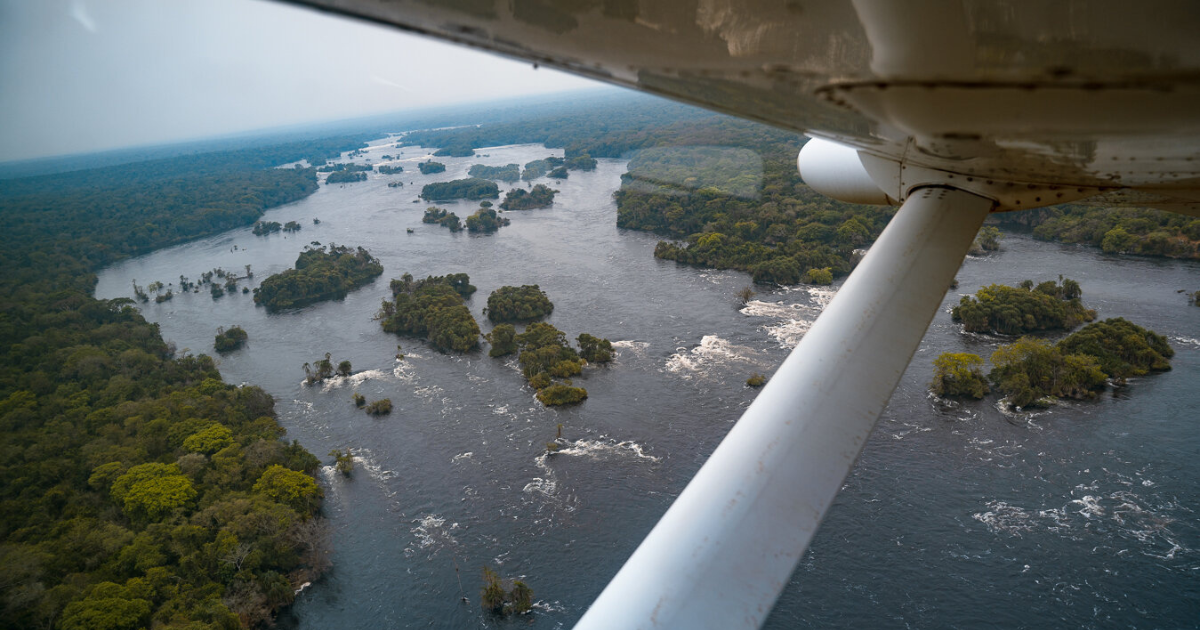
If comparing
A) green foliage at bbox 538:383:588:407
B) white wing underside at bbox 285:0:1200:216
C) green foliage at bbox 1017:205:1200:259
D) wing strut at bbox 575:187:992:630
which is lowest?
green foliage at bbox 538:383:588:407

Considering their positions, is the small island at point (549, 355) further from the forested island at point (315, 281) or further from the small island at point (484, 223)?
the small island at point (484, 223)

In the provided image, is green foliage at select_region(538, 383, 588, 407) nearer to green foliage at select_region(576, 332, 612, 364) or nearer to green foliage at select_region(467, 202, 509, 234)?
green foliage at select_region(576, 332, 612, 364)

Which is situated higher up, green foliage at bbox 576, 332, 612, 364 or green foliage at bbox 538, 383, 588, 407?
green foliage at bbox 576, 332, 612, 364

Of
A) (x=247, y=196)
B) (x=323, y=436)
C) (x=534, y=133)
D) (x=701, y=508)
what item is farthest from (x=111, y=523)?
(x=534, y=133)

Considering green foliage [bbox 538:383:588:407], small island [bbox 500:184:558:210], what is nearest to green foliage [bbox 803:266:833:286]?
green foliage [bbox 538:383:588:407]

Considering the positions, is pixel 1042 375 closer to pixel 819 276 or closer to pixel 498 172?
pixel 819 276

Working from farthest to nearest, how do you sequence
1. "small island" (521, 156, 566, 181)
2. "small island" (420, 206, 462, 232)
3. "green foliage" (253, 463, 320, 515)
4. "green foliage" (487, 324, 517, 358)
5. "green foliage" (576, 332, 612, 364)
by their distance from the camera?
"small island" (521, 156, 566, 181), "small island" (420, 206, 462, 232), "green foliage" (487, 324, 517, 358), "green foliage" (576, 332, 612, 364), "green foliage" (253, 463, 320, 515)

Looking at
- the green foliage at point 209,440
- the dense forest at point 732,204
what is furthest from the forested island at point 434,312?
the dense forest at point 732,204

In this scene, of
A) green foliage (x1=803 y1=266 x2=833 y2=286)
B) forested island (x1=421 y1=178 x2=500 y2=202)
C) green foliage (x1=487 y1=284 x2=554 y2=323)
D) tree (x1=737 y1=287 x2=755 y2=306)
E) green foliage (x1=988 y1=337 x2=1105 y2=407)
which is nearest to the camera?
green foliage (x1=988 y1=337 x2=1105 y2=407)
